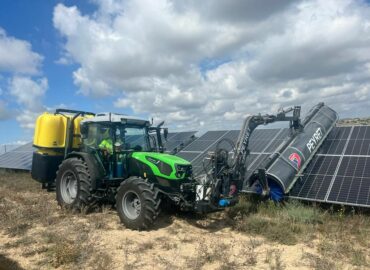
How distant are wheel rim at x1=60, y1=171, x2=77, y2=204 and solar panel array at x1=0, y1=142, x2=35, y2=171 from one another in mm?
9232

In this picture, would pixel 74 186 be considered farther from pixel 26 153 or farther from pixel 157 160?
pixel 26 153

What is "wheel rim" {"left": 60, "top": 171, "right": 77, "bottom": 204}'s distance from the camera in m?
10.6

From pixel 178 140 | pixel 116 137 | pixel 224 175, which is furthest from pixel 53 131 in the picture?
pixel 178 140

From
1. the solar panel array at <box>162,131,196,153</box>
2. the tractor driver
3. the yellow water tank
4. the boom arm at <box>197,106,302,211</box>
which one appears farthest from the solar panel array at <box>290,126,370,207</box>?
the yellow water tank

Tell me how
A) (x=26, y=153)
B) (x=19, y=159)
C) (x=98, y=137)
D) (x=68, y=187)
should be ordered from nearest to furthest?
(x=98, y=137) < (x=68, y=187) < (x=19, y=159) < (x=26, y=153)

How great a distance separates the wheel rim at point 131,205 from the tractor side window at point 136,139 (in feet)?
5.29

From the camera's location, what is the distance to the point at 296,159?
11.3m

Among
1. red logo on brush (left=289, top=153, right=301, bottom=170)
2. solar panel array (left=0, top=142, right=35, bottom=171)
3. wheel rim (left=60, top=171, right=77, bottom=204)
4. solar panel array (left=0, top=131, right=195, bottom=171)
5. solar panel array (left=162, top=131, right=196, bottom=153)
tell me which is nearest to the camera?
wheel rim (left=60, top=171, right=77, bottom=204)

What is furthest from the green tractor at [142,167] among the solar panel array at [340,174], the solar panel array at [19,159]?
the solar panel array at [19,159]

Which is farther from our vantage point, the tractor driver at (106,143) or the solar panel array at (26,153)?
the solar panel array at (26,153)

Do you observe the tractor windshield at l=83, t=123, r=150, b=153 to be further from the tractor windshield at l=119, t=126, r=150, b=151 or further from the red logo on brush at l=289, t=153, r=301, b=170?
the red logo on brush at l=289, t=153, r=301, b=170

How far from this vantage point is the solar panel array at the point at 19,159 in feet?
64.7

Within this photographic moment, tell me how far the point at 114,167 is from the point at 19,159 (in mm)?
13996

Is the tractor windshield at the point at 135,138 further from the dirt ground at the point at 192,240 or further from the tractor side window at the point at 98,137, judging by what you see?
the dirt ground at the point at 192,240
